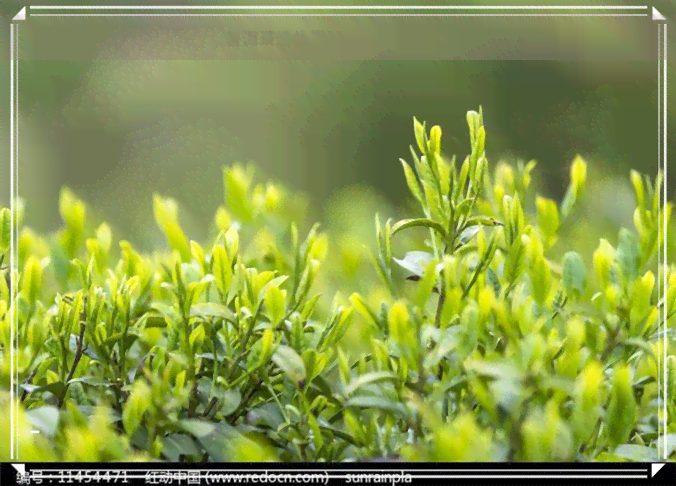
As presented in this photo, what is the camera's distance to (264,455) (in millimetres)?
792

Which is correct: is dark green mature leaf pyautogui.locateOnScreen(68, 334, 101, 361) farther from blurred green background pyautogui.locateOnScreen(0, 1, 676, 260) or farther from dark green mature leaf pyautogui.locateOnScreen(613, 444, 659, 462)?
dark green mature leaf pyautogui.locateOnScreen(613, 444, 659, 462)

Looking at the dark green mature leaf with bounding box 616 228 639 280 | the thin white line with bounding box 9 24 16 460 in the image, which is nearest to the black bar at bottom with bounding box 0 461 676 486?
the thin white line with bounding box 9 24 16 460

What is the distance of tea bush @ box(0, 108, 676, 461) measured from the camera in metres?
0.72

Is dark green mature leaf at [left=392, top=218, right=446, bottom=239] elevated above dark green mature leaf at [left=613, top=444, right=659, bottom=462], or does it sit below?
above

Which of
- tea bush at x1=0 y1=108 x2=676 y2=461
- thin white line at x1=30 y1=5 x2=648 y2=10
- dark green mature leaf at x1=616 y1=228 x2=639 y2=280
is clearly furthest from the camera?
thin white line at x1=30 y1=5 x2=648 y2=10

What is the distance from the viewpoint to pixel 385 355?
750mm

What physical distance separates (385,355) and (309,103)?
23.9 inches

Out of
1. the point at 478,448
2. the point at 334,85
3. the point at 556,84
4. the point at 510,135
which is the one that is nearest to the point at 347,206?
the point at 334,85

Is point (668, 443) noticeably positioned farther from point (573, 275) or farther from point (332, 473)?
point (332, 473)

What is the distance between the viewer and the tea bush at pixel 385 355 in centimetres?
72

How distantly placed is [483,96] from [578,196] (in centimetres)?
39

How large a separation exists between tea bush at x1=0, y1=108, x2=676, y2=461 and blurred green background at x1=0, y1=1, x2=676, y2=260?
7.5 inches

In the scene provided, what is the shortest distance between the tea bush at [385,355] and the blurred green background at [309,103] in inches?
7.5

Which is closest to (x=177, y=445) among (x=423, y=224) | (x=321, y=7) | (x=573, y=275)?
(x=423, y=224)
